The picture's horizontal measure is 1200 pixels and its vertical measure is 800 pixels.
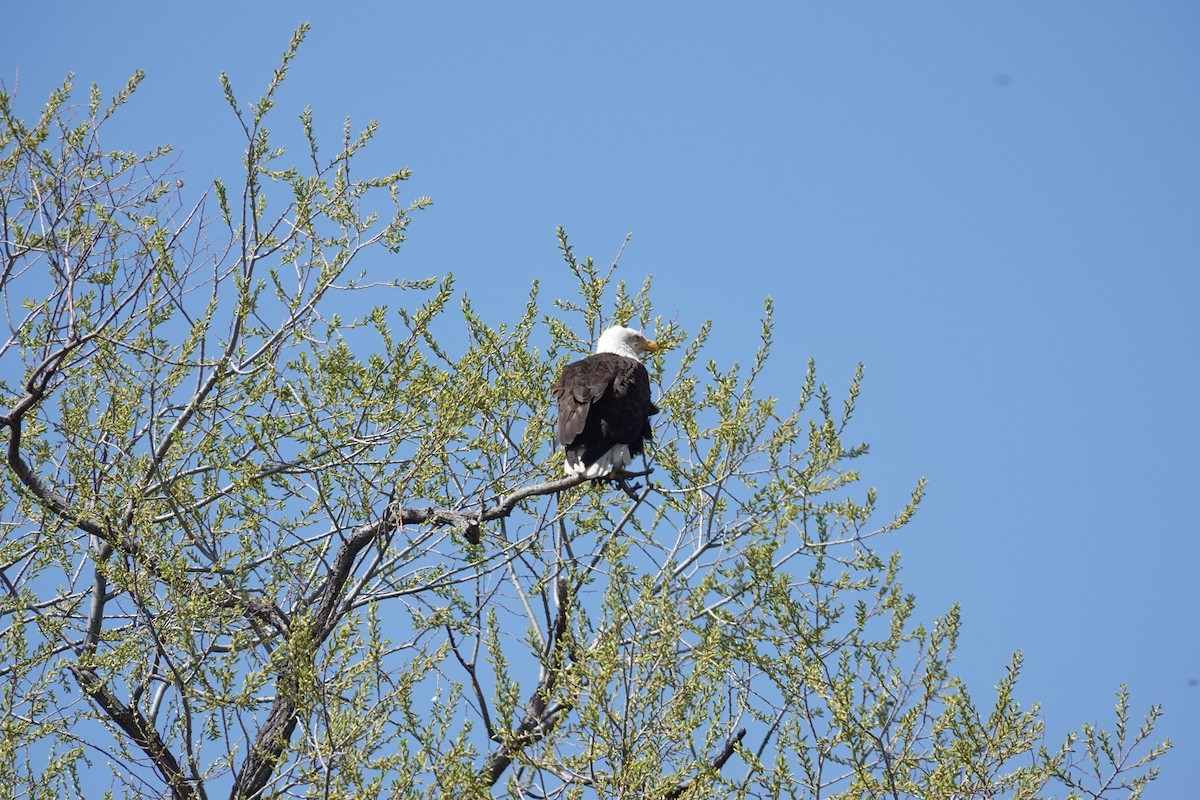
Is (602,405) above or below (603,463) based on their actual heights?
above

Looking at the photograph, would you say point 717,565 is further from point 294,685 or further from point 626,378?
point 294,685

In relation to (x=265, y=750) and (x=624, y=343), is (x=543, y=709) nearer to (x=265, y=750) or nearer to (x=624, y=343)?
(x=265, y=750)

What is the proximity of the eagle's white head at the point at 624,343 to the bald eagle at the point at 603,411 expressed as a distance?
4cm

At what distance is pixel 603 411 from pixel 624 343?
834 millimetres

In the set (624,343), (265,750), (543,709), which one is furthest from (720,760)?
(624,343)

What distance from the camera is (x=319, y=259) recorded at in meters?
6.65

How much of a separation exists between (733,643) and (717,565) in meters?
0.68

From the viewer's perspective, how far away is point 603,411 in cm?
730

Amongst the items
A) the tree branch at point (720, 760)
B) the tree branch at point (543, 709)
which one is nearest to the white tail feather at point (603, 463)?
the tree branch at point (543, 709)

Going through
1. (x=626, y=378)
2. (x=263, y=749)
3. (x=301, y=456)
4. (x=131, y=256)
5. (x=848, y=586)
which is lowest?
(x=263, y=749)

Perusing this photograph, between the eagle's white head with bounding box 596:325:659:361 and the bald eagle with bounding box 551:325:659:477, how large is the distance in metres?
0.04

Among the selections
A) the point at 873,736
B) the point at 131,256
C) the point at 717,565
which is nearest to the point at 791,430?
the point at 717,565

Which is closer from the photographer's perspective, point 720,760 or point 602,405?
point 720,760

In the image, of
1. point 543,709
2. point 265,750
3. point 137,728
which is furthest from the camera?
point 543,709
